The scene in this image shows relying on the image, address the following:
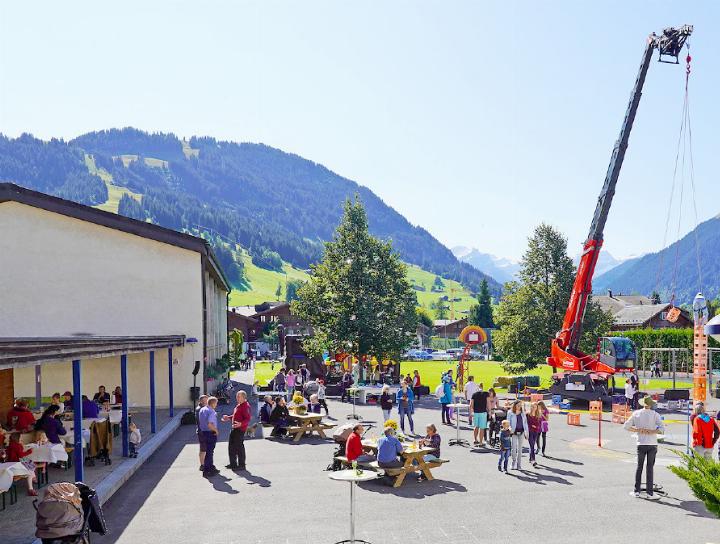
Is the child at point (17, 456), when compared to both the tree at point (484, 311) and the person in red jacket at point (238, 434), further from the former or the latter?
the tree at point (484, 311)

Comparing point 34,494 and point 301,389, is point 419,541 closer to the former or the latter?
point 34,494

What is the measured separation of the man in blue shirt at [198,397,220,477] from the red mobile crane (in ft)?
59.8

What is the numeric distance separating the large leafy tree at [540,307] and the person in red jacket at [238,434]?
2565cm

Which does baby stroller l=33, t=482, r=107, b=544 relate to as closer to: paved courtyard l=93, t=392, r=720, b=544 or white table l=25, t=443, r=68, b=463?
paved courtyard l=93, t=392, r=720, b=544

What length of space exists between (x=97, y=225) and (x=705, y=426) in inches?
878

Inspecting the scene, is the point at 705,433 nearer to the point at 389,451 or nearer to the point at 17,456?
the point at 389,451

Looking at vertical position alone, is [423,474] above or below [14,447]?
below

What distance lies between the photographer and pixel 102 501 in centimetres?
1214

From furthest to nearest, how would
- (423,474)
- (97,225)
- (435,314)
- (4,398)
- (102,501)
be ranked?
(435,314) → (97,225) → (4,398) → (423,474) → (102,501)

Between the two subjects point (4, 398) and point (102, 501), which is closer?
point (102, 501)


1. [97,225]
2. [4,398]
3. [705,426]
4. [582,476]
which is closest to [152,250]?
[97,225]

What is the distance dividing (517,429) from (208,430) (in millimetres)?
6790

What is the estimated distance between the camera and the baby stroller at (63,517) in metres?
8.12

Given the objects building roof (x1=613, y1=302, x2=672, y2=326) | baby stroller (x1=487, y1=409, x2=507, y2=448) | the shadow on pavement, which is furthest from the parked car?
the shadow on pavement
